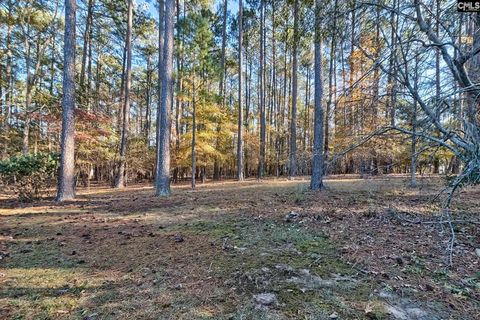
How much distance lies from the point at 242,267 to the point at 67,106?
739cm

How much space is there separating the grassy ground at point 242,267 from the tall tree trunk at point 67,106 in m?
2.81

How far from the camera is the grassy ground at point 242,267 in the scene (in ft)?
6.39

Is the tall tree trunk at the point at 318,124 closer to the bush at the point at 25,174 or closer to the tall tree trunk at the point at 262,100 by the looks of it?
the tall tree trunk at the point at 262,100

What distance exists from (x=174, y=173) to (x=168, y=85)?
1169 centimetres

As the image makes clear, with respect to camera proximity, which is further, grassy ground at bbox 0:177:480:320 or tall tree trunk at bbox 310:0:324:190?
tall tree trunk at bbox 310:0:324:190

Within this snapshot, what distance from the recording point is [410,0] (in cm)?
311

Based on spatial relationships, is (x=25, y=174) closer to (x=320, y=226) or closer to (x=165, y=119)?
(x=165, y=119)

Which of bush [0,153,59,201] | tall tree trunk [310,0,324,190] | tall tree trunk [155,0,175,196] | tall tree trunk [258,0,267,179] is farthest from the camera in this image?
tall tree trunk [258,0,267,179]

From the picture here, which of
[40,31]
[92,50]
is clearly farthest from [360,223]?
[92,50]

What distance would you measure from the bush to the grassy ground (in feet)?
10.8

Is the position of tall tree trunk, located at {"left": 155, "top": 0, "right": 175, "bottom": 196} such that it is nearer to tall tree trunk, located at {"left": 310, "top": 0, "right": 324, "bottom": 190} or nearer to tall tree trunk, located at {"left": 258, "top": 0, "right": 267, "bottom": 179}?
tall tree trunk, located at {"left": 310, "top": 0, "right": 324, "bottom": 190}

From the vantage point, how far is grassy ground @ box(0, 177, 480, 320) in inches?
76.6

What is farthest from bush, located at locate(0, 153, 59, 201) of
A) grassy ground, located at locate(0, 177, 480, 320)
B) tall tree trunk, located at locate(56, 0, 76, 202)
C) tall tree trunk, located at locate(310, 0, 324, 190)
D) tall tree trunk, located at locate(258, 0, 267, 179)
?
tall tree trunk, located at locate(258, 0, 267, 179)

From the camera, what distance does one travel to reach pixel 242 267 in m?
2.60
